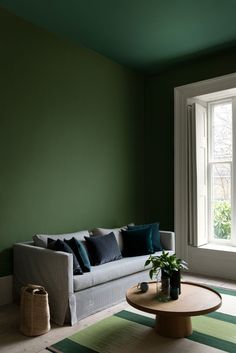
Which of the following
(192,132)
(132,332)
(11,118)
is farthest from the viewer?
(192,132)

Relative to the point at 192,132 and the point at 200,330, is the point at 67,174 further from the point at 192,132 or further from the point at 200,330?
the point at 200,330

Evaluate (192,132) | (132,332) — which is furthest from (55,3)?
(132,332)

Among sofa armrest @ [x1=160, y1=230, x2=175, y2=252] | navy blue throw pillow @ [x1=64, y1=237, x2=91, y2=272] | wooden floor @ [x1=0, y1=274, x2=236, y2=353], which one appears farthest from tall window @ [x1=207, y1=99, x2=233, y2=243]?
navy blue throw pillow @ [x1=64, y1=237, x2=91, y2=272]

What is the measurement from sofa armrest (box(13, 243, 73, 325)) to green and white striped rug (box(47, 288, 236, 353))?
1.23ft

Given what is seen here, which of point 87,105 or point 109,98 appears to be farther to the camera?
point 109,98

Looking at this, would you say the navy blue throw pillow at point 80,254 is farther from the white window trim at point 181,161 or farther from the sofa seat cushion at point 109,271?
the white window trim at point 181,161

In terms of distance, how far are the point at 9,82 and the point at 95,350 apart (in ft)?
9.99

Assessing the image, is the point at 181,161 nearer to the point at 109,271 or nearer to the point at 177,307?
the point at 109,271

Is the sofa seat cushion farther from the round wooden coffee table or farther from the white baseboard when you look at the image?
the white baseboard

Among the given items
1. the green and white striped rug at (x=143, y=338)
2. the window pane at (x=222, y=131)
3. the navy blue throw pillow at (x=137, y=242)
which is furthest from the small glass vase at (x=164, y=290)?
the window pane at (x=222, y=131)

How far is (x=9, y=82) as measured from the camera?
3801 millimetres

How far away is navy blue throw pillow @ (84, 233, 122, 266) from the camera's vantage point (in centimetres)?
385

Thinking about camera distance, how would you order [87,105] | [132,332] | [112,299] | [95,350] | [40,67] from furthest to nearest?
1. [87,105]
2. [40,67]
3. [112,299]
4. [132,332]
5. [95,350]

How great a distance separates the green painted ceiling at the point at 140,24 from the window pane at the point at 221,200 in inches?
73.8
